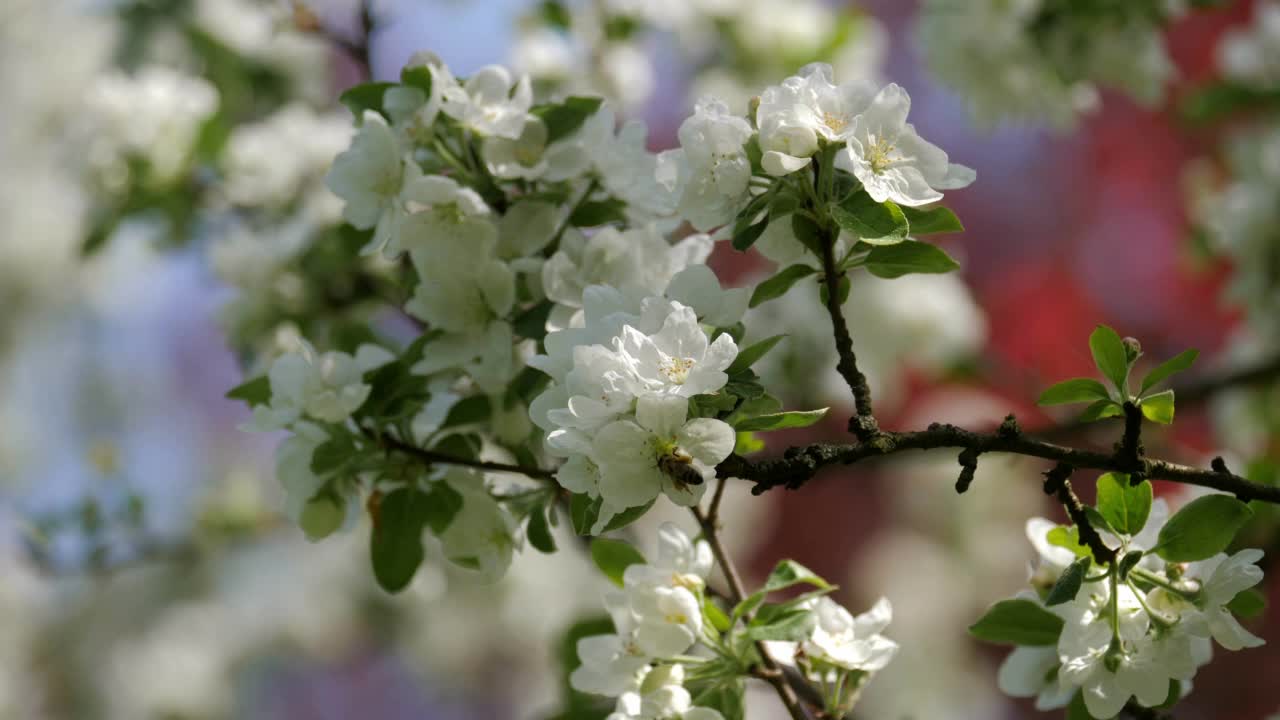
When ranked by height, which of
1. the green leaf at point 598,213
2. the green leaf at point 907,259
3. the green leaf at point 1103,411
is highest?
the green leaf at point 907,259

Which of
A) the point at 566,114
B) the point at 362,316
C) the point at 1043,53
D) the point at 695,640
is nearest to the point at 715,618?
the point at 695,640

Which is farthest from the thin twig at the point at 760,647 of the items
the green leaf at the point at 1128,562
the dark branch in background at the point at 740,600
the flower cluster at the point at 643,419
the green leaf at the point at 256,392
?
the green leaf at the point at 256,392

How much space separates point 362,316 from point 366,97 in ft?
2.03

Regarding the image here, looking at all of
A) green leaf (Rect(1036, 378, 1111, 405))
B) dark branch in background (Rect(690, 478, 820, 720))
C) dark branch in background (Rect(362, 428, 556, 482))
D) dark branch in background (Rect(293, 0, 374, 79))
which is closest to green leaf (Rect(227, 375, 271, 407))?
dark branch in background (Rect(362, 428, 556, 482))

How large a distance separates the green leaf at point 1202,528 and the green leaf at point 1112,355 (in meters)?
0.08

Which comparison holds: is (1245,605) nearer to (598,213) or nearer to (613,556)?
(613,556)

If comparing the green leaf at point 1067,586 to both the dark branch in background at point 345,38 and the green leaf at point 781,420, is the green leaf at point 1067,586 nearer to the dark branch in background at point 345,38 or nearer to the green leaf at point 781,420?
the green leaf at point 781,420

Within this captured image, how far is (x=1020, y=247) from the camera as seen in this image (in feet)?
15.8

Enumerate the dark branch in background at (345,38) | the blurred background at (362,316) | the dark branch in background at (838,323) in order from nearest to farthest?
the dark branch in background at (838,323) → the dark branch in background at (345,38) → the blurred background at (362,316)

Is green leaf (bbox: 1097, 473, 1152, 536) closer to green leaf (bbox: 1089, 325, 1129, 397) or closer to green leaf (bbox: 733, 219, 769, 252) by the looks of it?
green leaf (bbox: 1089, 325, 1129, 397)

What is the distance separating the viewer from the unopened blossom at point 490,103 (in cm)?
82

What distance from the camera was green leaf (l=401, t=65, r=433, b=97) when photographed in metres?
0.84

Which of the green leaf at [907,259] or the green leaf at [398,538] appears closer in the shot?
the green leaf at [907,259]

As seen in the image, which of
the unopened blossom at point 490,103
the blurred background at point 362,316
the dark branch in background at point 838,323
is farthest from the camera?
the blurred background at point 362,316
